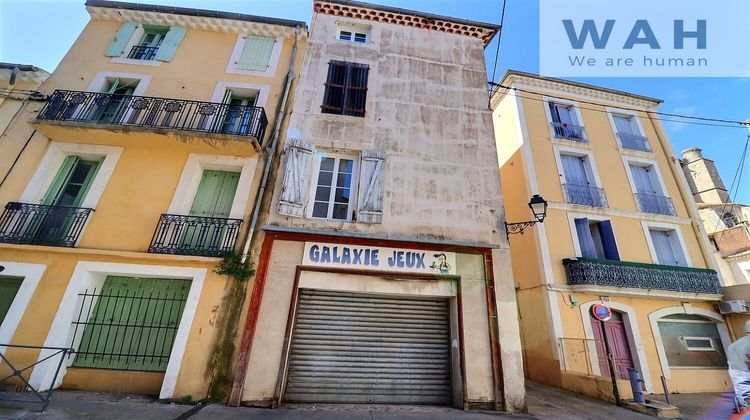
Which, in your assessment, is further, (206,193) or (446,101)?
(446,101)

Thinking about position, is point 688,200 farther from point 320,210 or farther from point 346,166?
point 320,210

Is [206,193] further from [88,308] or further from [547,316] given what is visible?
[547,316]

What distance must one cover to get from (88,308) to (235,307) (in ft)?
10.4

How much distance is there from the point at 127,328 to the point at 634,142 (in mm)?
19147

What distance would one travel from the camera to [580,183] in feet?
39.0

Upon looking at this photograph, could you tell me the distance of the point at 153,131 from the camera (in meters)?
7.14

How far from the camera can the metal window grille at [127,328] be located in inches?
239

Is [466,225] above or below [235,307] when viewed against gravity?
above

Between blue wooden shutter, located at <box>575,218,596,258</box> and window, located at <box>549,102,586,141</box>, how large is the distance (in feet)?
12.8

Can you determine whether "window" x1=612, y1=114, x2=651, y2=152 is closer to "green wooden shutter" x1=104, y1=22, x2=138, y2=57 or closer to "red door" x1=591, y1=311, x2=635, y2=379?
"red door" x1=591, y1=311, x2=635, y2=379

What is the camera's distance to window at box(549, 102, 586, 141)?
1267 cm

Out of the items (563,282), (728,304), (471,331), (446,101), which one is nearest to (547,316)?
(563,282)

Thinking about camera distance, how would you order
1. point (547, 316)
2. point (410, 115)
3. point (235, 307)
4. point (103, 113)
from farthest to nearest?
point (547, 316) < point (410, 115) < point (103, 113) < point (235, 307)

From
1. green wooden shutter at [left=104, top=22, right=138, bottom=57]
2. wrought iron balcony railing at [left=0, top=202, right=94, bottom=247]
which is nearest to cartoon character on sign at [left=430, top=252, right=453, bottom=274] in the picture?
wrought iron balcony railing at [left=0, top=202, right=94, bottom=247]
